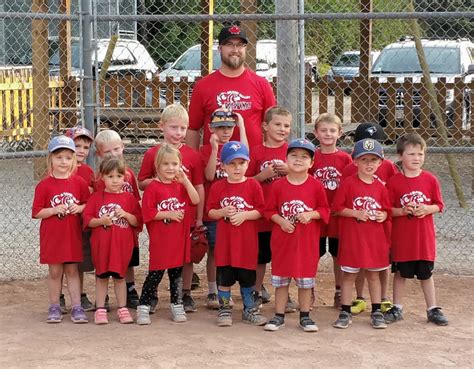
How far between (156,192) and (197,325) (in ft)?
3.19

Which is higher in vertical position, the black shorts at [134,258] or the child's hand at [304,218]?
the child's hand at [304,218]

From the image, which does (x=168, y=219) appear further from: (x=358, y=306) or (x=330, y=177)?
(x=358, y=306)

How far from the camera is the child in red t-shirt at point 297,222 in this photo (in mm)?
5559

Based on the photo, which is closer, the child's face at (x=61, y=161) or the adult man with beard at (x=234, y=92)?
the child's face at (x=61, y=161)

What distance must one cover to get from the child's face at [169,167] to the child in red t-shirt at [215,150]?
333mm

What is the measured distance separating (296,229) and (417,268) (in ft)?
3.08

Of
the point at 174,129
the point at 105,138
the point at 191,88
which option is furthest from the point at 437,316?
the point at 191,88

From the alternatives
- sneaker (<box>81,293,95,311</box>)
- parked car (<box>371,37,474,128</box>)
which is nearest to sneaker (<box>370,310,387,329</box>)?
sneaker (<box>81,293,95,311</box>)

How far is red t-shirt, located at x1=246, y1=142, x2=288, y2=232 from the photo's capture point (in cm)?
595

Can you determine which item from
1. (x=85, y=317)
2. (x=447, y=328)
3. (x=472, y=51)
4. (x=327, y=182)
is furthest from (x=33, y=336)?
(x=472, y=51)

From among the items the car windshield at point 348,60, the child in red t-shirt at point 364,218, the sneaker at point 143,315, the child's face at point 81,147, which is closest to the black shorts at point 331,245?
the child in red t-shirt at point 364,218

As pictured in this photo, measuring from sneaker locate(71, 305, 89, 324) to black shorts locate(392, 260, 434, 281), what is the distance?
2260 mm

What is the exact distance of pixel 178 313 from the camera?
5.86 meters

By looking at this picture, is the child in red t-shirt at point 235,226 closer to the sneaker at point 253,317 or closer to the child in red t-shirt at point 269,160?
the sneaker at point 253,317
